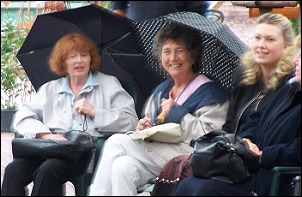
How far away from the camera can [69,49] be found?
212 inches

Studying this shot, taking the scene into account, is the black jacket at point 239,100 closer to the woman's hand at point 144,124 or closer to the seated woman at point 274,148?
the seated woman at point 274,148

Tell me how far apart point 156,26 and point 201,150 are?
1316mm

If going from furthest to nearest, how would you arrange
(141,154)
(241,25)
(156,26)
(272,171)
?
(241,25) < (156,26) < (141,154) < (272,171)

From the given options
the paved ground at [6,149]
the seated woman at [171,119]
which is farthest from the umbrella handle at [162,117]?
the paved ground at [6,149]

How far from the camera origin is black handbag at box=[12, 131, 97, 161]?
5.00m

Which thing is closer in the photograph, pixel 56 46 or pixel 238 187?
pixel 238 187

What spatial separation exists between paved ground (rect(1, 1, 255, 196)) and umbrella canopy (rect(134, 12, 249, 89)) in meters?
1.30

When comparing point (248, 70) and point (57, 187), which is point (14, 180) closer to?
point (57, 187)

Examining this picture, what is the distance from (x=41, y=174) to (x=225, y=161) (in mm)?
1323

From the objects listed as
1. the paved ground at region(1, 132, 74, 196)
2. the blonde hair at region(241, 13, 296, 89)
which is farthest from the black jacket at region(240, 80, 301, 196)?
the paved ground at region(1, 132, 74, 196)

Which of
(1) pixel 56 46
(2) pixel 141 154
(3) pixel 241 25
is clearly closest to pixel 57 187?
(2) pixel 141 154

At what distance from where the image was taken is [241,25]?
877cm

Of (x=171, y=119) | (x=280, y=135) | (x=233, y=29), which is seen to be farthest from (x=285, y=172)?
(x=233, y=29)

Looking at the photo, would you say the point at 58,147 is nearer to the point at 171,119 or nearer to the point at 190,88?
the point at 171,119
